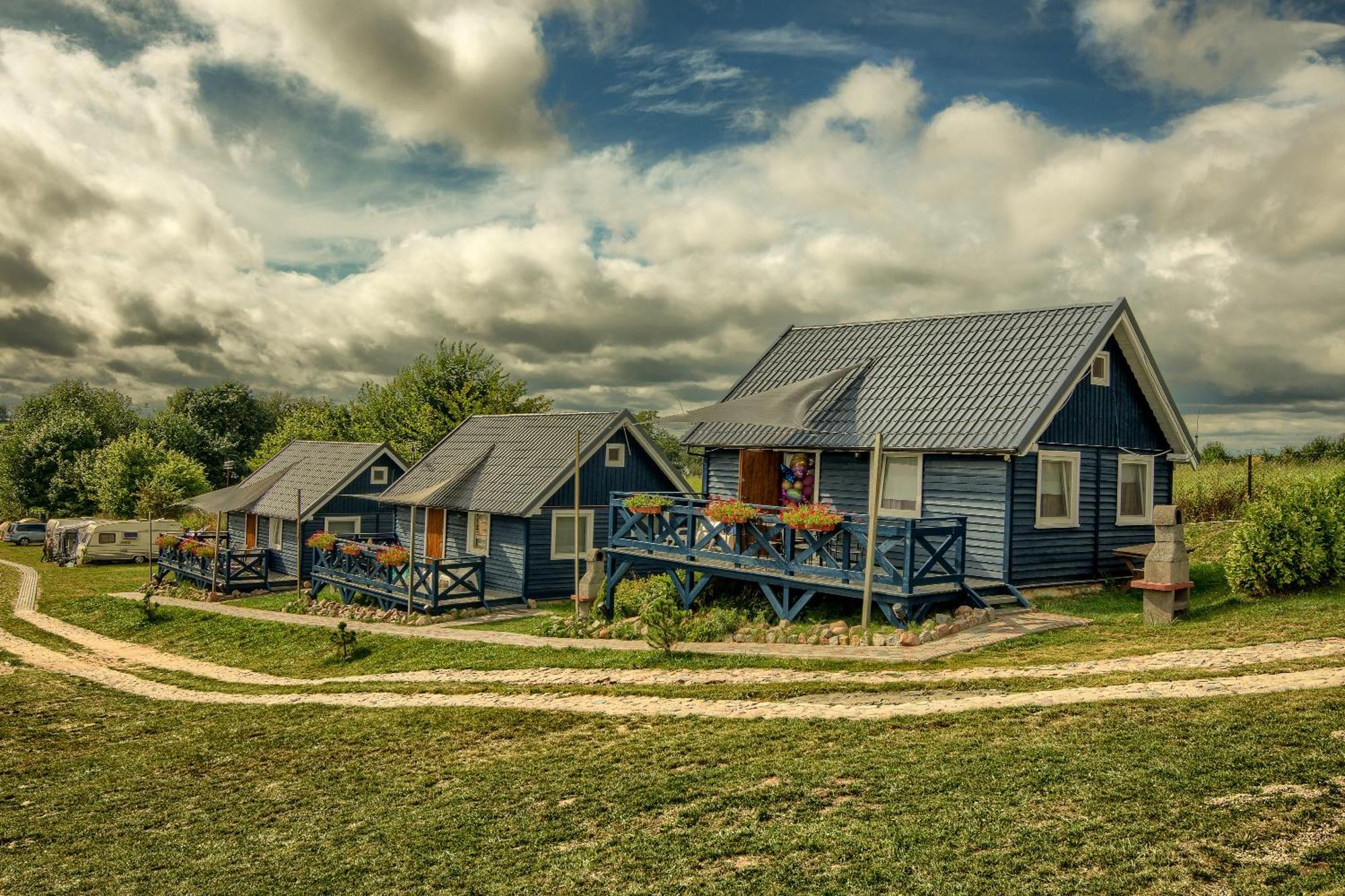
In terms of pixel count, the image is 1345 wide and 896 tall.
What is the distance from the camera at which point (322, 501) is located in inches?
1315

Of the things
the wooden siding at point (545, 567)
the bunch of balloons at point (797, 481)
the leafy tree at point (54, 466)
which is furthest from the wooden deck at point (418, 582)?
the leafy tree at point (54, 466)

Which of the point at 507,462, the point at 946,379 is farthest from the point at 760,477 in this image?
the point at 507,462

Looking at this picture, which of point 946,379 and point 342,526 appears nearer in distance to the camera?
point 946,379

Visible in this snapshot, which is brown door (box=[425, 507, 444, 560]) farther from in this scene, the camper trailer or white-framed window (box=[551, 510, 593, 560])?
the camper trailer

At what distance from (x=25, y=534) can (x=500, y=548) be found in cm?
4840

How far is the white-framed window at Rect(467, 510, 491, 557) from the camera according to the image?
27547 mm

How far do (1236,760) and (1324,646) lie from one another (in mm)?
5595

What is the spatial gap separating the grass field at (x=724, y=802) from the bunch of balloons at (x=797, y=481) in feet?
24.7

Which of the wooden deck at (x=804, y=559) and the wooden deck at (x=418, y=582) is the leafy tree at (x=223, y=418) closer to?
the wooden deck at (x=418, y=582)

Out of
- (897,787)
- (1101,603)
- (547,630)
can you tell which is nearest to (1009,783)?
(897,787)

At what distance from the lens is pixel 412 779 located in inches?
425

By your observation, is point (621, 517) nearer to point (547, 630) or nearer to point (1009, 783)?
point (547, 630)

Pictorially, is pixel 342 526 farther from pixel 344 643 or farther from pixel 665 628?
pixel 665 628

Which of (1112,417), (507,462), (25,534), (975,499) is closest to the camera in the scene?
(975,499)
